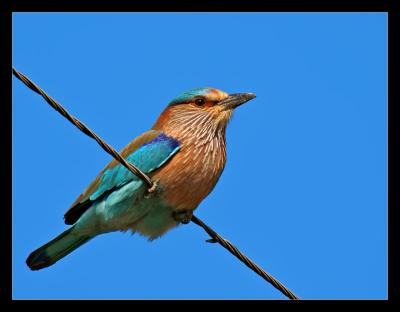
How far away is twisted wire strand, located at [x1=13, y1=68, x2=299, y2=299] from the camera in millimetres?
4898

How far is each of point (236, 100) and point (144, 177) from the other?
1387mm

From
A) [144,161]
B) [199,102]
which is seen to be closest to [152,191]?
[144,161]

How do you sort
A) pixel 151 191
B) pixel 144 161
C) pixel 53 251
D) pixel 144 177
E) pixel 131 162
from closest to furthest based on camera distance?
1. pixel 144 177
2. pixel 151 191
3. pixel 144 161
4. pixel 131 162
5. pixel 53 251

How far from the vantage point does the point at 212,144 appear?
21.8ft

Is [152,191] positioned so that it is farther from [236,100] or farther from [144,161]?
[236,100]

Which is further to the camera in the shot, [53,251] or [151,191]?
[53,251]

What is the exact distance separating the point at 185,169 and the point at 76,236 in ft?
3.87

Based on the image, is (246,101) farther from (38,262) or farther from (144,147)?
(38,262)

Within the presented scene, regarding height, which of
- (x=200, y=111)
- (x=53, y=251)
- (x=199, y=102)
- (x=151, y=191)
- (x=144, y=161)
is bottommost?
(x=53, y=251)

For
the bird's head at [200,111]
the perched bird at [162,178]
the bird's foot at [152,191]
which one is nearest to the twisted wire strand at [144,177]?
the bird's foot at [152,191]

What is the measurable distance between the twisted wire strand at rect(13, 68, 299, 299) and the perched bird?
0.16 meters

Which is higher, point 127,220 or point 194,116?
point 194,116

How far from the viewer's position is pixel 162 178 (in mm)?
Answer: 6246

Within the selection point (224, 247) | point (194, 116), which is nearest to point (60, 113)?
point (224, 247)
